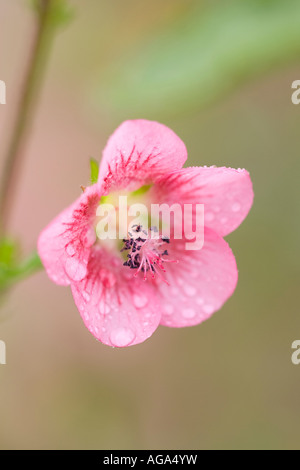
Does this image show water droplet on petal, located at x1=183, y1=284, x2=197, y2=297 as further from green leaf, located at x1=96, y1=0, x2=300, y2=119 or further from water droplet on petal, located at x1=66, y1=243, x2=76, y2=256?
green leaf, located at x1=96, y1=0, x2=300, y2=119

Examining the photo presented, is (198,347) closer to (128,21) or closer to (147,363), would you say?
(147,363)

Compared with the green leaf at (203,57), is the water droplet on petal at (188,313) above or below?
below

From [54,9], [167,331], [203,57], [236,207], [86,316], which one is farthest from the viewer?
[167,331]

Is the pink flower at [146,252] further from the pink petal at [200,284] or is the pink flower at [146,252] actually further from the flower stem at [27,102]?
the flower stem at [27,102]

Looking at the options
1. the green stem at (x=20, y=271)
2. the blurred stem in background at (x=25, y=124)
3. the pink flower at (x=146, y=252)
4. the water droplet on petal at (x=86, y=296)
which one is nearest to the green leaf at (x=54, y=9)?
the blurred stem in background at (x=25, y=124)

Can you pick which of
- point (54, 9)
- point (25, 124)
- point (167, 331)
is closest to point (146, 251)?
point (25, 124)

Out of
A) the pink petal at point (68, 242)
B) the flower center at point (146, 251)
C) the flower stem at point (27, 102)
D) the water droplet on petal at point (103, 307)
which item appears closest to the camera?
the pink petal at point (68, 242)

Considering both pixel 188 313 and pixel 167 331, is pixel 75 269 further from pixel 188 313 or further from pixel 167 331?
pixel 167 331
